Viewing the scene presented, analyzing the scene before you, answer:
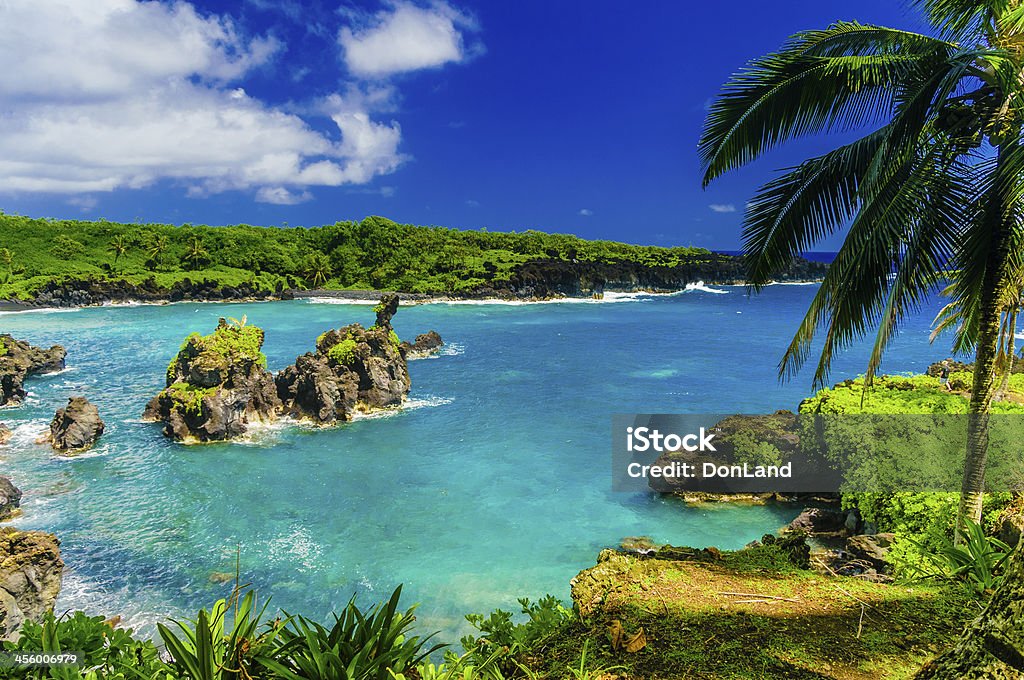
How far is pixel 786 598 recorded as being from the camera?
607cm

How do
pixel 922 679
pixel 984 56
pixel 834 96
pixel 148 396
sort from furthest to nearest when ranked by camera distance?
pixel 148 396 → pixel 834 96 → pixel 984 56 → pixel 922 679

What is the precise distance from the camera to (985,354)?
764cm

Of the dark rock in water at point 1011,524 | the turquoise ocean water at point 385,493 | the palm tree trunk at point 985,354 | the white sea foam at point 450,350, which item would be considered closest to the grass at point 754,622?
the palm tree trunk at point 985,354

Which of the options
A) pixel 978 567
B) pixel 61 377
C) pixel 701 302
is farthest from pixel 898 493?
pixel 701 302

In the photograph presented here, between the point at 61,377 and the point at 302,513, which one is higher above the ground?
the point at 61,377

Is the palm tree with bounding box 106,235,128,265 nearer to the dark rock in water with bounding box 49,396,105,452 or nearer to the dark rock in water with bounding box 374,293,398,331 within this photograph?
the dark rock in water with bounding box 374,293,398,331

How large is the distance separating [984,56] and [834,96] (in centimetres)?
198

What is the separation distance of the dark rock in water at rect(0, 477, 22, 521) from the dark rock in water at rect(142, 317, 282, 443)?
681cm

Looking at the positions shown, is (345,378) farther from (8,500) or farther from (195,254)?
(195,254)

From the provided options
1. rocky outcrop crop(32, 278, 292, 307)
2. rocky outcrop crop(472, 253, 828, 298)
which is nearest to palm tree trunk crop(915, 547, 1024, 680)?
rocky outcrop crop(472, 253, 828, 298)

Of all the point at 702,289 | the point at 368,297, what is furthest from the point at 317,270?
the point at 702,289

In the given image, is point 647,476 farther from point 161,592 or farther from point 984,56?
point 984,56

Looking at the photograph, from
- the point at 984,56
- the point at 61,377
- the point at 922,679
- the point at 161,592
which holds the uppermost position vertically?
the point at 984,56

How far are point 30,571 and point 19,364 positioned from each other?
24701mm
